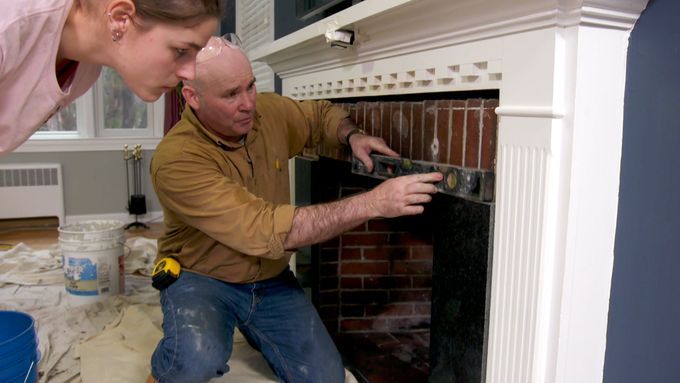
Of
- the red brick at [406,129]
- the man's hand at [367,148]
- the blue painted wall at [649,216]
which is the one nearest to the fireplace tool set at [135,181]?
the man's hand at [367,148]

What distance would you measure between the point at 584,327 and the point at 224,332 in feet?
3.42

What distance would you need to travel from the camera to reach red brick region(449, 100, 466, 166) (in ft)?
4.10

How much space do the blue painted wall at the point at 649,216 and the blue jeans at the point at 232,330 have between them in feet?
3.11

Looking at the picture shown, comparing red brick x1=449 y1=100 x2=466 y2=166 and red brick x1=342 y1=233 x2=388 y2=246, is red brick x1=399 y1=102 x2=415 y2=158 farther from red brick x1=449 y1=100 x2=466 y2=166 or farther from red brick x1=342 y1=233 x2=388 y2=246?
red brick x1=342 y1=233 x2=388 y2=246

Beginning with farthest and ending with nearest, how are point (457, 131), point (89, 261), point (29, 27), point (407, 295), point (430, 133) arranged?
point (89, 261) < point (407, 295) < point (430, 133) < point (457, 131) < point (29, 27)

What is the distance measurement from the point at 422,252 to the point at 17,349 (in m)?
1.43

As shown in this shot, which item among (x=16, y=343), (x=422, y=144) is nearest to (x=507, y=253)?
(x=422, y=144)

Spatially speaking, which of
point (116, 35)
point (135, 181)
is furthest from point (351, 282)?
point (135, 181)

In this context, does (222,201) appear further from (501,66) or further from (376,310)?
(376,310)

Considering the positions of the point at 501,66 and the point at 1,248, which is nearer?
the point at 501,66

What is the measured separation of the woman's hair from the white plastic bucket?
75.2 inches

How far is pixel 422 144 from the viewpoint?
56.0 inches

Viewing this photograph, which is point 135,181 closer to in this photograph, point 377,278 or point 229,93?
point 377,278

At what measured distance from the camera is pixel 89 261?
8.73ft
